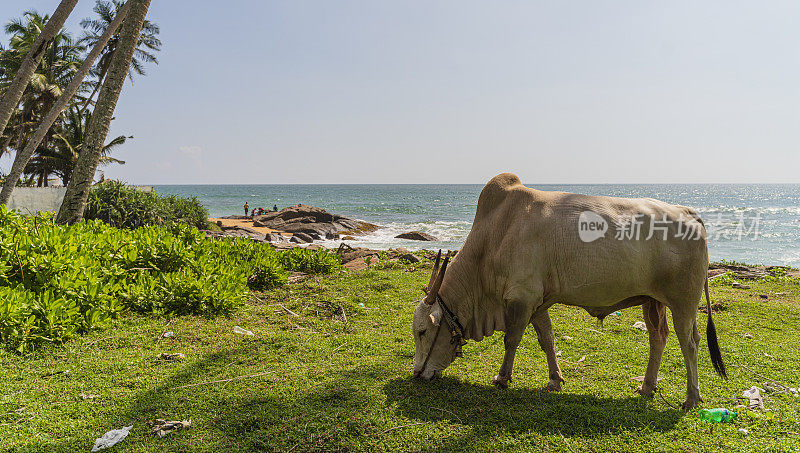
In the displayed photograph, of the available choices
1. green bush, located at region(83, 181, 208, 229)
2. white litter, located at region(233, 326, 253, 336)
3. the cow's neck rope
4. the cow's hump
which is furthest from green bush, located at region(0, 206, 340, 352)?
green bush, located at region(83, 181, 208, 229)

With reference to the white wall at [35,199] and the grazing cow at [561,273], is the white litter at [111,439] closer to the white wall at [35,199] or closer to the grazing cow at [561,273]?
the grazing cow at [561,273]

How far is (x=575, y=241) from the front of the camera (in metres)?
4.30

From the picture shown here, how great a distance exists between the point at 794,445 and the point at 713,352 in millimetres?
1300

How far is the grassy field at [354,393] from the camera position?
345 centimetres

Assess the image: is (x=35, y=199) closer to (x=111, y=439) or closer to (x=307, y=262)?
(x=307, y=262)

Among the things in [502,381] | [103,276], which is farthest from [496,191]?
[103,276]

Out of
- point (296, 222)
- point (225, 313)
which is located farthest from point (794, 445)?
point (296, 222)

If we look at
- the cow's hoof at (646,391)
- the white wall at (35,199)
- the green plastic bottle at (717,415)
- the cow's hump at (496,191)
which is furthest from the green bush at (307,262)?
the white wall at (35,199)

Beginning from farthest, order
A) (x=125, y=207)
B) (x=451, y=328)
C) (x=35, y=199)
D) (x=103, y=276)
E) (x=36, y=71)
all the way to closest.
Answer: (x=36, y=71)
(x=35, y=199)
(x=125, y=207)
(x=103, y=276)
(x=451, y=328)

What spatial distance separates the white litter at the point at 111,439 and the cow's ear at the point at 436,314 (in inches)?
107

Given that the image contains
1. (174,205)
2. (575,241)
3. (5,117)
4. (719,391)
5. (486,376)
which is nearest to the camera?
(575,241)

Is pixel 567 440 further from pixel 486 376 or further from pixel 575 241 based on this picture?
pixel 575 241

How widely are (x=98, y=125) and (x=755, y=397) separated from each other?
11245 millimetres

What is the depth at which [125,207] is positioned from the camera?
16.1 meters
